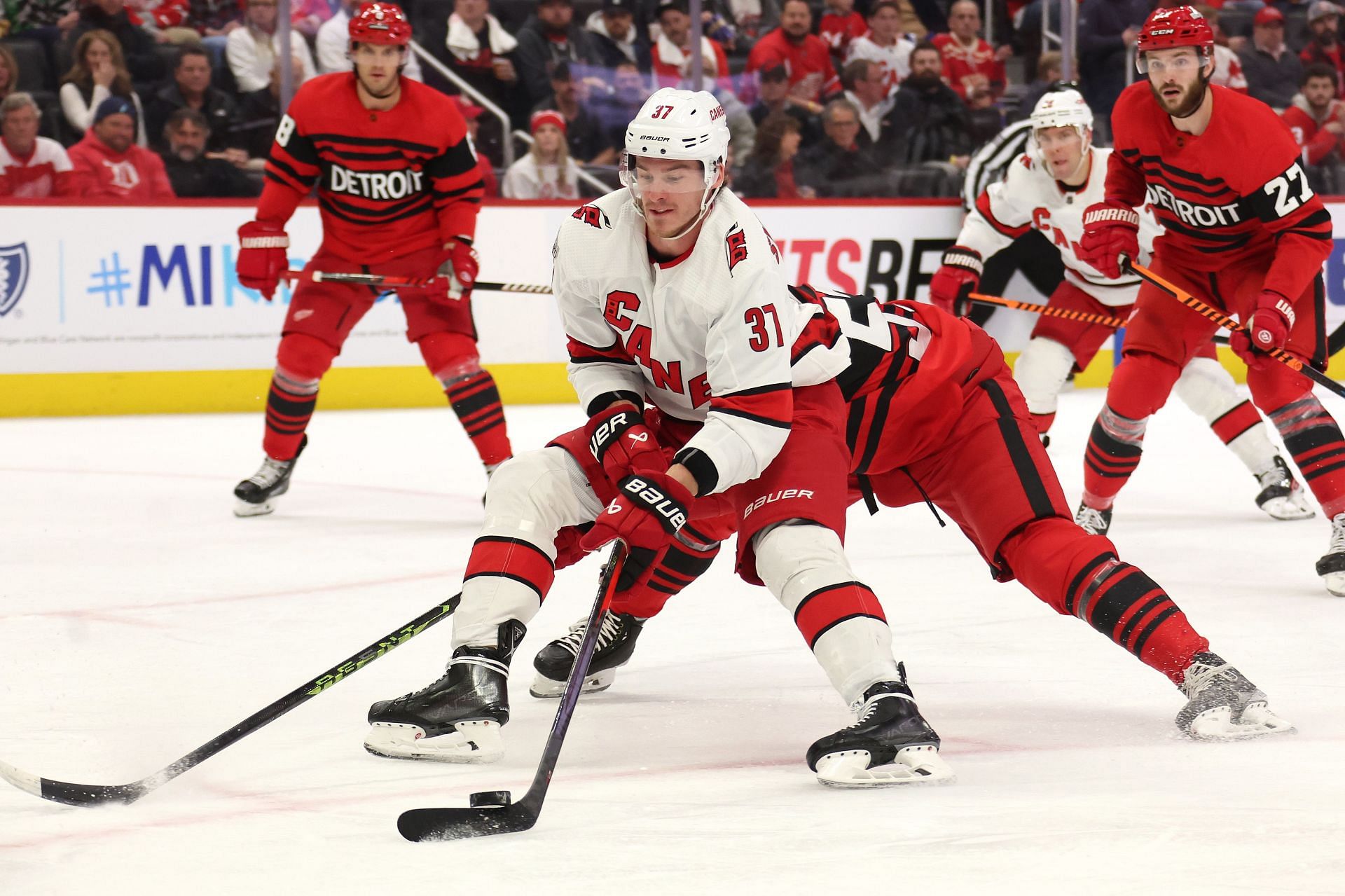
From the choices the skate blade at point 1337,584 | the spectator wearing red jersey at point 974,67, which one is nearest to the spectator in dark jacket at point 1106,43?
the spectator wearing red jersey at point 974,67

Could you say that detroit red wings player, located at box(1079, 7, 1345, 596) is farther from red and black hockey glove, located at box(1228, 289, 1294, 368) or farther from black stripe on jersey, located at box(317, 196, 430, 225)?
black stripe on jersey, located at box(317, 196, 430, 225)

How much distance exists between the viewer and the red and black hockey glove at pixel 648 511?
2.15 m

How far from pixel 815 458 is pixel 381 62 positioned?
2.57m

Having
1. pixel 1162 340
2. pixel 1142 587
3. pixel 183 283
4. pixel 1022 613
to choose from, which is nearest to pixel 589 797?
pixel 1142 587

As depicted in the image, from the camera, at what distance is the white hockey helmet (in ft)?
7.16

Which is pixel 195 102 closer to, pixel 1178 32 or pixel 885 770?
pixel 1178 32

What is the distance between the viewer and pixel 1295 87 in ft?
26.2

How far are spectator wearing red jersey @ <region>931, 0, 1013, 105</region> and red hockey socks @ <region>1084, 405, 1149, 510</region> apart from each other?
4.22m

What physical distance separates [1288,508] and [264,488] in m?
2.87

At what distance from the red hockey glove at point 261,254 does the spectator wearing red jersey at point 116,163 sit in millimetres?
2346

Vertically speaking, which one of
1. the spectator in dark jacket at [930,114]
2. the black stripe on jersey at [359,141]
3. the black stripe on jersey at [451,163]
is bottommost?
the spectator in dark jacket at [930,114]

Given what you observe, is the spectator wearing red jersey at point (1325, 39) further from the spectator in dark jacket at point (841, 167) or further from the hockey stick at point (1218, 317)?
the hockey stick at point (1218, 317)

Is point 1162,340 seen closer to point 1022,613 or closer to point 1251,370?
point 1251,370

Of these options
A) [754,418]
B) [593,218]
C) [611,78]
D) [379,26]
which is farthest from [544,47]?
[754,418]
